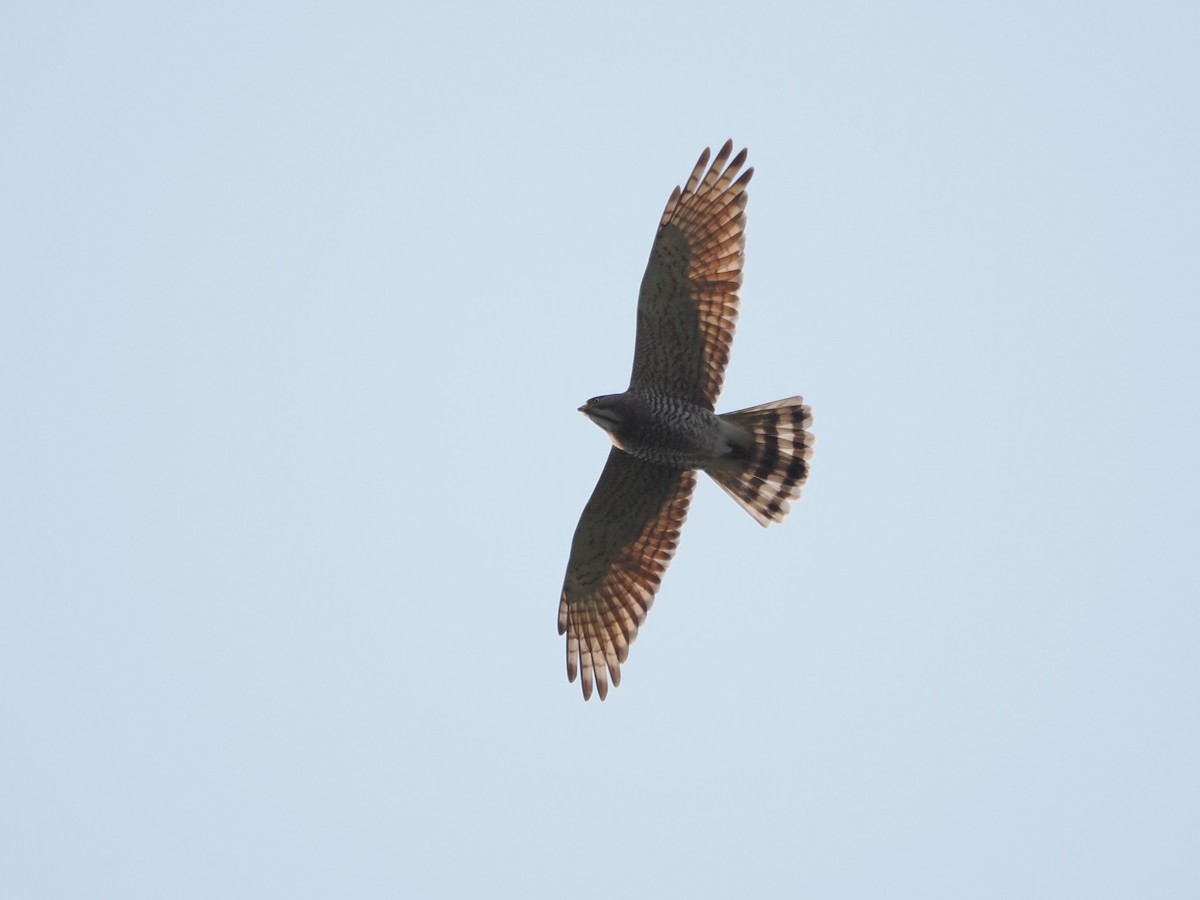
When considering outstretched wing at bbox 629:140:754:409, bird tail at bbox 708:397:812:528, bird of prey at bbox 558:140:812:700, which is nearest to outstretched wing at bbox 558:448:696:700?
bird of prey at bbox 558:140:812:700

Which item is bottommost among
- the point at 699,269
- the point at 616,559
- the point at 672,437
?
the point at 616,559

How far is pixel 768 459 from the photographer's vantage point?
42.8 ft

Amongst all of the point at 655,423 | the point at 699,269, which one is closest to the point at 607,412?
the point at 655,423

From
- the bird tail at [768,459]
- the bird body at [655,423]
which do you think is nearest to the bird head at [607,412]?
the bird body at [655,423]

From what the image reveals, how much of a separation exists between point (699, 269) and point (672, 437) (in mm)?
1253

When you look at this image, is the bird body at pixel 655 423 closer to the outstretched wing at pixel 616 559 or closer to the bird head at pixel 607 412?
the bird head at pixel 607 412

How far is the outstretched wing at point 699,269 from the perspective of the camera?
12.4 meters

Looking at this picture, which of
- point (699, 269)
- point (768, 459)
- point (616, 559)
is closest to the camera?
point (699, 269)

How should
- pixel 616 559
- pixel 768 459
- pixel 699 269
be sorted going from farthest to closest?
pixel 616 559 < pixel 768 459 < pixel 699 269

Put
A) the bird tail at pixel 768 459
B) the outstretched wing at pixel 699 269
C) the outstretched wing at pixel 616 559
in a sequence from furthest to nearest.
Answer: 1. the outstretched wing at pixel 616 559
2. the bird tail at pixel 768 459
3. the outstretched wing at pixel 699 269

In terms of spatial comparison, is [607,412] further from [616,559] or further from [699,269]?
[616,559]

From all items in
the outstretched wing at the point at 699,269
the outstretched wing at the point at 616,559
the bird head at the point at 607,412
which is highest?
the outstretched wing at the point at 699,269

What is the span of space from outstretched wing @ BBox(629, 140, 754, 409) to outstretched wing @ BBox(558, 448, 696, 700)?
3.70 ft

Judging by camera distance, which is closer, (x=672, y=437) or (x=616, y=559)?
(x=672, y=437)
